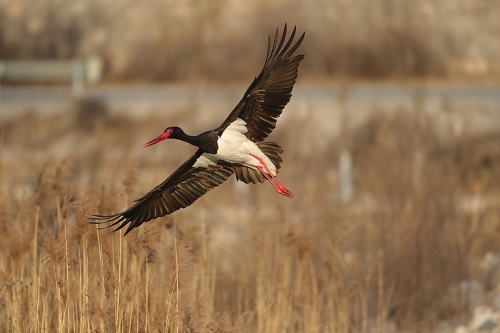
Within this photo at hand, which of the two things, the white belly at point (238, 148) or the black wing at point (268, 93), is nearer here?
the black wing at point (268, 93)

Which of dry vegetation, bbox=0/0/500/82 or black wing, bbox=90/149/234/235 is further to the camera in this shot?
dry vegetation, bbox=0/0/500/82

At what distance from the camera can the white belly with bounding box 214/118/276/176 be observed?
7.74m

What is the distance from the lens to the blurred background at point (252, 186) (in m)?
6.96

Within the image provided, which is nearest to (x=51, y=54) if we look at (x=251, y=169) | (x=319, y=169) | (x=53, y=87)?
(x=53, y=87)

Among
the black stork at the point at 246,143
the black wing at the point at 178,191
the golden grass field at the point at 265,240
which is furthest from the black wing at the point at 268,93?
the golden grass field at the point at 265,240

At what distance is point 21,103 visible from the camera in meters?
23.2

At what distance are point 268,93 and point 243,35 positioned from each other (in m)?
24.0

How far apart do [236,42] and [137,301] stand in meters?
25.0

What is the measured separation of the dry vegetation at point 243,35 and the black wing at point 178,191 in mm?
19590

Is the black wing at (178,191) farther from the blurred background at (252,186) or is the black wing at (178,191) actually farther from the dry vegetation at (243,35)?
the dry vegetation at (243,35)

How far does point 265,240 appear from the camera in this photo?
845cm

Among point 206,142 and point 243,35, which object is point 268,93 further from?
point 243,35

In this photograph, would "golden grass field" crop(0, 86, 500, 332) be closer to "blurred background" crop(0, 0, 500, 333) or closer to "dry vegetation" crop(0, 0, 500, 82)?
"blurred background" crop(0, 0, 500, 333)

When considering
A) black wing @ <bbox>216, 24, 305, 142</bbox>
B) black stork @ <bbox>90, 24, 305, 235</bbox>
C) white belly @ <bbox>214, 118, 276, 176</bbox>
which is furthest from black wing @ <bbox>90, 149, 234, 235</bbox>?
black wing @ <bbox>216, 24, 305, 142</bbox>
